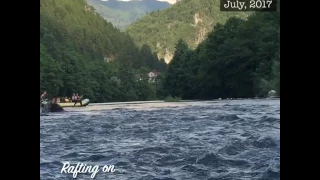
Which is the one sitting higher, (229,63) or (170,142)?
(229,63)

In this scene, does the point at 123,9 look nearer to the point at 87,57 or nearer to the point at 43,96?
the point at 87,57

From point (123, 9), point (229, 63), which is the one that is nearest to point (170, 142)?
point (229, 63)

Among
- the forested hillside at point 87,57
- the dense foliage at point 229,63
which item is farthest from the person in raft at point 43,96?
the dense foliage at point 229,63

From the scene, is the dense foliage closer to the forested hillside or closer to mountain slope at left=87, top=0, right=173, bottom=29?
the forested hillside

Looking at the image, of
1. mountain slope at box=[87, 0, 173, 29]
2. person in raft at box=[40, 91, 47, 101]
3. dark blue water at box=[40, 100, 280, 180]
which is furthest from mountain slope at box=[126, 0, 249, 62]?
person in raft at box=[40, 91, 47, 101]

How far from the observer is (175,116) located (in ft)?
11.1

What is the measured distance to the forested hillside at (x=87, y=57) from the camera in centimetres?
336

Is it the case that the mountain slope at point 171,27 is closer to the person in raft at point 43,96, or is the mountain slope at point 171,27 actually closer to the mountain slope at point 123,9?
the mountain slope at point 123,9

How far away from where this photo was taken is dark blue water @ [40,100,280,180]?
3252 millimetres

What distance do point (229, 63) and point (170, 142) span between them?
657mm

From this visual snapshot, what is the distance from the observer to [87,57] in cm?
344

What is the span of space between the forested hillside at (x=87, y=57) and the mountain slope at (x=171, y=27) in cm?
7
